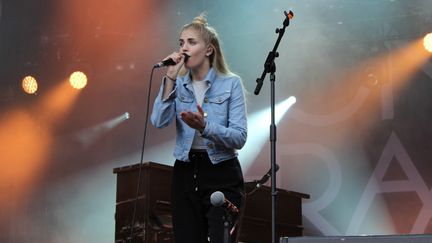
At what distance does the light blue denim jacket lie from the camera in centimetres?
306

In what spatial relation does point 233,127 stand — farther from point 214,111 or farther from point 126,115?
point 126,115

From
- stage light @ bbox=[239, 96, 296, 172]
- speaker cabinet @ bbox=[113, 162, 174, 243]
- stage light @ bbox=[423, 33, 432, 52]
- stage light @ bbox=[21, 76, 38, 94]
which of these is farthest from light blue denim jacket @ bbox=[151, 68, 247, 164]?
stage light @ bbox=[21, 76, 38, 94]

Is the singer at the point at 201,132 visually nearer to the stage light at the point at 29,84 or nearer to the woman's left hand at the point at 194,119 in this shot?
the woman's left hand at the point at 194,119

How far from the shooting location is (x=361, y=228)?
7.84 meters

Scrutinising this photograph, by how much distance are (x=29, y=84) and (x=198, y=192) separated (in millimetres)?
6968

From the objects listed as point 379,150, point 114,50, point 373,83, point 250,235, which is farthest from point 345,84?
point 114,50

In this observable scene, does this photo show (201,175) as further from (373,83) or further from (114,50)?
(114,50)

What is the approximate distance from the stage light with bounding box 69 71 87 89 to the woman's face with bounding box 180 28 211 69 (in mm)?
6358

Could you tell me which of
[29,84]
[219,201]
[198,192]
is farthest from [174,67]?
[29,84]

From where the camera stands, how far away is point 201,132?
9.65ft

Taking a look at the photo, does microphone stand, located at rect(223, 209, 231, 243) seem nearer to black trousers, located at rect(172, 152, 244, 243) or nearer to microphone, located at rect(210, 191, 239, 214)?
microphone, located at rect(210, 191, 239, 214)

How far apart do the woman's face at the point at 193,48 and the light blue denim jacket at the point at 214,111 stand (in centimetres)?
7

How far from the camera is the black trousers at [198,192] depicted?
3.03 m

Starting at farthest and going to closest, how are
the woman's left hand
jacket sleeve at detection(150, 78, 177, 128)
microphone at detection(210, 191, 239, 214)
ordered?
jacket sleeve at detection(150, 78, 177, 128) → the woman's left hand → microphone at detection(210, 191, 239, 214)
